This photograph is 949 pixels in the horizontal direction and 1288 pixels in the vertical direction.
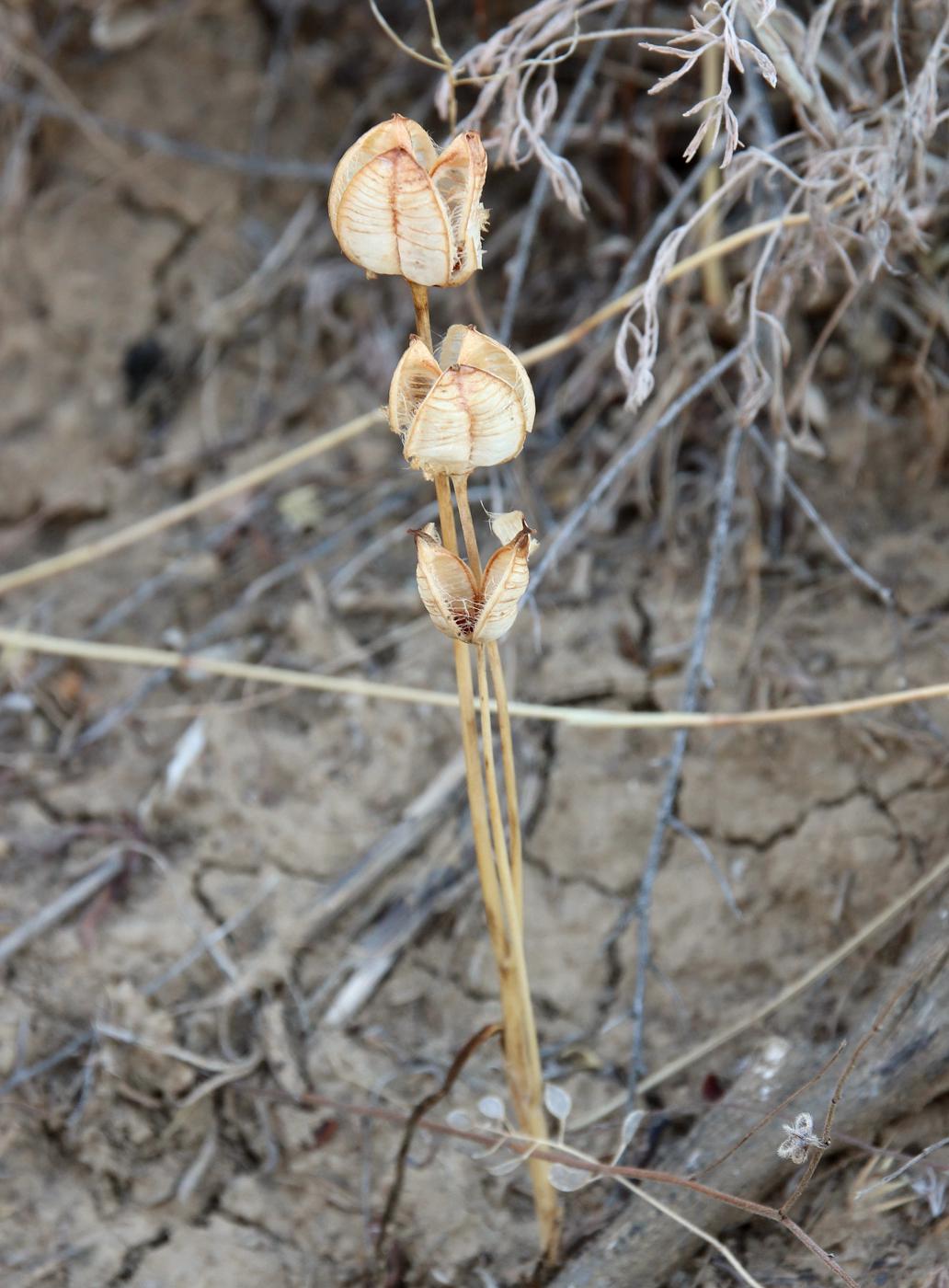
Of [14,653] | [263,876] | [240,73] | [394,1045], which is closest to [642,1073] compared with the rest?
[394,1045]

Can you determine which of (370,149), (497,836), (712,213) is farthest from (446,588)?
(712,213)

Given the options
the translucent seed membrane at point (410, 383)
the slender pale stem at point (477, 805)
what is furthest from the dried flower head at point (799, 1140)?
the translucent seed membrane at point (410, 383)

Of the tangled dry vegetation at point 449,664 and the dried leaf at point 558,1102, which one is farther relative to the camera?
the tangled dry vegetation at point 449,664

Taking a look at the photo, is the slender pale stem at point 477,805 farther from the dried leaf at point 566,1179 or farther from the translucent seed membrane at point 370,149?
the translucent seed membrane at point 370,149

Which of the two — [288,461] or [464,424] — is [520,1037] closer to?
[464,424]

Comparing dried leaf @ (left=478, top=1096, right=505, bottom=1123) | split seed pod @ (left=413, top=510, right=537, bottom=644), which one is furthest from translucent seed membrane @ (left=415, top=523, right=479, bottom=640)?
dried leaf @ (left=478, top=1096, right=505, bottom=1123)

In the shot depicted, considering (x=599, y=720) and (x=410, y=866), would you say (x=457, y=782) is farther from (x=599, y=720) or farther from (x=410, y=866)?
(x=599, y=720)
